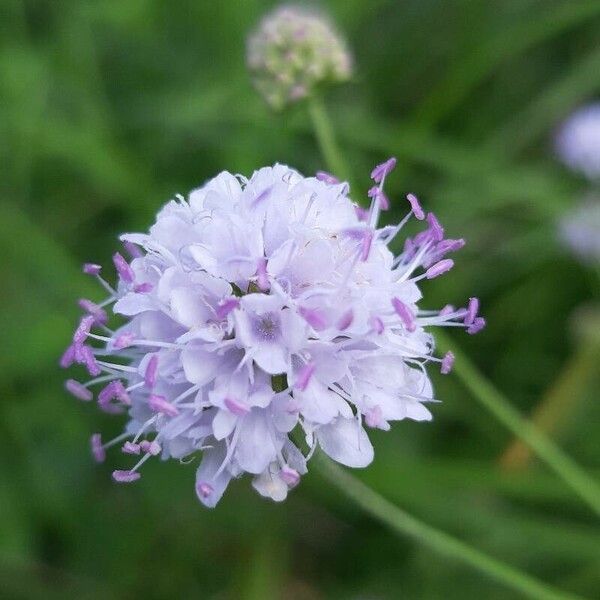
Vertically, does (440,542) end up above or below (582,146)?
below

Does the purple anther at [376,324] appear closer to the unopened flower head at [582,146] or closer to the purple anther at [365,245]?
the purple anther at [365,245]

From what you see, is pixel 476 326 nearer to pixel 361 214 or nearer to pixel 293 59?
pixel 361 214

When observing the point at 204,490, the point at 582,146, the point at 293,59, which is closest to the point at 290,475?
the point at 204,490

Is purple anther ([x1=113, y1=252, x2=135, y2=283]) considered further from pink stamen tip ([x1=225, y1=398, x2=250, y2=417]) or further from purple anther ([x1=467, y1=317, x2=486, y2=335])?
purple anther ([x1=467, y1=317, x2=486, y2=335])

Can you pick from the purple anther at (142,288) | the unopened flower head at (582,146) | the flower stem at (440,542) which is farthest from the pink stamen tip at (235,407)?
the unopened flower head at (582,146)

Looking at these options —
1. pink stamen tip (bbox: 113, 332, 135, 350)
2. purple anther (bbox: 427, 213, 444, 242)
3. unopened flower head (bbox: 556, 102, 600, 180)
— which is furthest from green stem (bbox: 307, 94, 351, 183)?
unopened flower head (bbox: 556, 102, 600, 180)

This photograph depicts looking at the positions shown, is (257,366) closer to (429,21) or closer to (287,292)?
(287,292)
